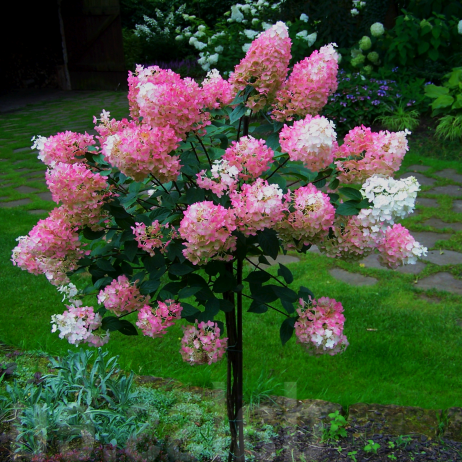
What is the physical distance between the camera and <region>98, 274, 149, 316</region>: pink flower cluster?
152 centimetres

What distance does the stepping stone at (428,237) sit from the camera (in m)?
3.97

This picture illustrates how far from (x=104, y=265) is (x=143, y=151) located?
16.9 inches

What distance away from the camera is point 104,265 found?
1573 millimetres

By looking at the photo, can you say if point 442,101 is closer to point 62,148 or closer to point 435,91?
point 435,91

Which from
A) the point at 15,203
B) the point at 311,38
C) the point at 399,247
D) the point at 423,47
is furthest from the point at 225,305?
the point at 311,38

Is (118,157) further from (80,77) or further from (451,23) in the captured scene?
(80,77)

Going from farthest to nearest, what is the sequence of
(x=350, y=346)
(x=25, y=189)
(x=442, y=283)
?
(x=25, y=189) < (x=442, y=283) < (x=350, y=346)

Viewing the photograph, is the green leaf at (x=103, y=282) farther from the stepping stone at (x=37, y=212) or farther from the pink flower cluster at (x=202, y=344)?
the stepping stone at (x=37, y=212)

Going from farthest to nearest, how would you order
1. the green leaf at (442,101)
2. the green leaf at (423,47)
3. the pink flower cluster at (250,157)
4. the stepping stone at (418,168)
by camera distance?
the green leaf at (423,47)
the green leaf at (442,101)
the stepping stone at (418,168)
the pink flower cluster at (250,157)

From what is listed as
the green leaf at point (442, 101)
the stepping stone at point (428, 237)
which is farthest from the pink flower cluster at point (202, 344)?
the green leaf at point (442, 101)

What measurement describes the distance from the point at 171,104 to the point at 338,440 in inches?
57.0

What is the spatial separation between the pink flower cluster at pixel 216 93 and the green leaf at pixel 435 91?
5381mm

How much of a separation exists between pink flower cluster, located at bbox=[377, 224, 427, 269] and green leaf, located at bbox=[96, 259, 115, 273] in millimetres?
764

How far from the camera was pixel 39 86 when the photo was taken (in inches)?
534
